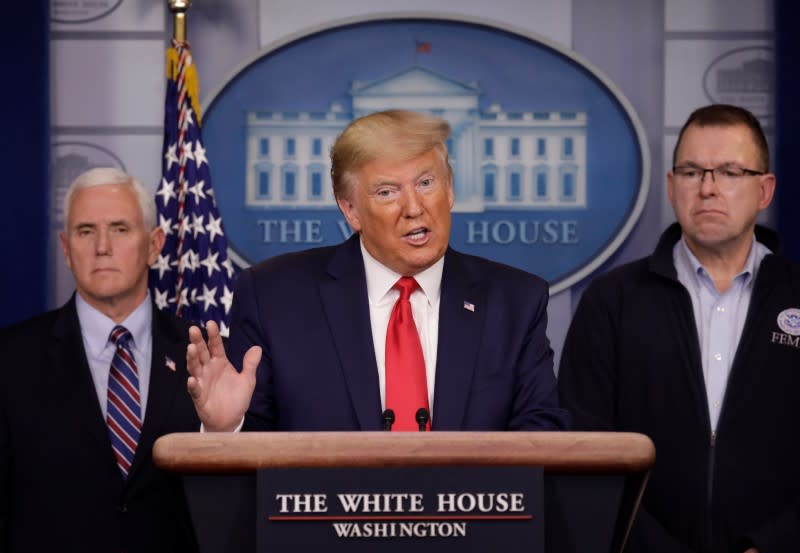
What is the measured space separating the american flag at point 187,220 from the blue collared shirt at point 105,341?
708 millimetres

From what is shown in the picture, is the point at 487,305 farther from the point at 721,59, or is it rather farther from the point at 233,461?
the point at 721,59

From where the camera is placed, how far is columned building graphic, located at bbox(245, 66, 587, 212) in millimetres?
3906

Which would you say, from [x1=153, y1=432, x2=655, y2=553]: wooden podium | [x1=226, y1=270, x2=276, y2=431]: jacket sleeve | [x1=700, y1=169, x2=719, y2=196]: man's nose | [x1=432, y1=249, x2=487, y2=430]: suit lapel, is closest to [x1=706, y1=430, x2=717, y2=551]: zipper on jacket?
[x1=700, y1=169, x2=719, y2=196]: man's nose

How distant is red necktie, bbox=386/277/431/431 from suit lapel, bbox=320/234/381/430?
0.03 meters

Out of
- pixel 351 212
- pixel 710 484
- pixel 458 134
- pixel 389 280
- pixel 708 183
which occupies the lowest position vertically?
pixel 710 484

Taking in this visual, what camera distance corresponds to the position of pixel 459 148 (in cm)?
391

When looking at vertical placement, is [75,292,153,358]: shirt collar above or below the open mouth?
below

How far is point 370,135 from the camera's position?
211cm

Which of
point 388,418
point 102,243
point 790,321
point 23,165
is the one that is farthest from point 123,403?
point 790,321

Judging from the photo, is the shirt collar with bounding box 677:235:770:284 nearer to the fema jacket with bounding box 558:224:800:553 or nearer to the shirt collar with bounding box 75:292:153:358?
the fema jacket with bounding box 558:224:800:553

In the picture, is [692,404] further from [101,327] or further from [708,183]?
[101,327]

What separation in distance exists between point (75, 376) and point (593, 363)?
1319 millimetres

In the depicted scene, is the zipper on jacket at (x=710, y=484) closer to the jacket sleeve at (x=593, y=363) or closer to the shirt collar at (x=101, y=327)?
the jacket sleeve at (x=593, y=363)

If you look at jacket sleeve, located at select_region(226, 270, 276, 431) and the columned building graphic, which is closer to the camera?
jacket sleeve, located at select_region(226, 270, 276, 431)
